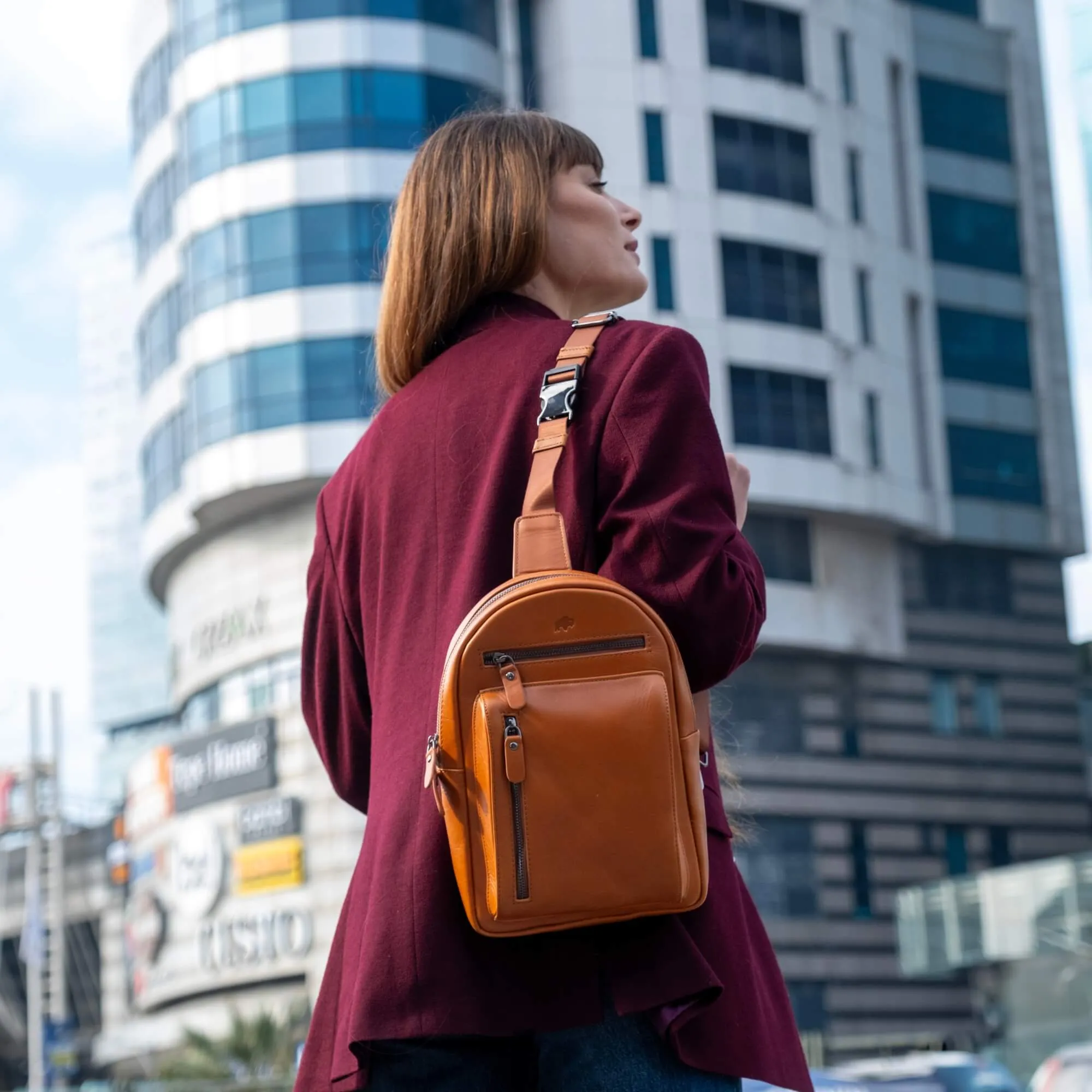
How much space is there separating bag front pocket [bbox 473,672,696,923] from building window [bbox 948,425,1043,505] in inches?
1666

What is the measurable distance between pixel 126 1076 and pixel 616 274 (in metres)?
44.1

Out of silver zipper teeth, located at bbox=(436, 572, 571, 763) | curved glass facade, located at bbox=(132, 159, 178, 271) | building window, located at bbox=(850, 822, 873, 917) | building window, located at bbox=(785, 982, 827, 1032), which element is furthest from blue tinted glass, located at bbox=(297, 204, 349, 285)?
silver zipper teeth, located at bbox=(436, 572, 571, 763)

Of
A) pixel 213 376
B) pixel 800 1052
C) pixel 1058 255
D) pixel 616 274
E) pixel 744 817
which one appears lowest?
pixel 800 1052

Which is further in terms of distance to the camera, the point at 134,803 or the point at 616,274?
the point at 134,803

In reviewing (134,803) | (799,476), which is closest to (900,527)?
(799,476)

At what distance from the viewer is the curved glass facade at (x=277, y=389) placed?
3722 cm

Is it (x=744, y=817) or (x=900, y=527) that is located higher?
(x=900, y=527)

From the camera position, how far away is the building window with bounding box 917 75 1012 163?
148 ft

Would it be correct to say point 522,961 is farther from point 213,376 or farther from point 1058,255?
point 1058,255

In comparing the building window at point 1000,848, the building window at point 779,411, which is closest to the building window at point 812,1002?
the building window at point 1000,848

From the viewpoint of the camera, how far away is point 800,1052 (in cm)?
207

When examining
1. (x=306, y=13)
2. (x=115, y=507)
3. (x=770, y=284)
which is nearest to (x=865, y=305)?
(x=770, y=284)

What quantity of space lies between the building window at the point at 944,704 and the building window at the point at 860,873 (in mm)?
3515

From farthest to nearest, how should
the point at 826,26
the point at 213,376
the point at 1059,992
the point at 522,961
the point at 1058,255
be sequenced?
the point at 1058,255
the point at 826,26
the point at 213,376
the point at 1059,992
the point at 522,961
